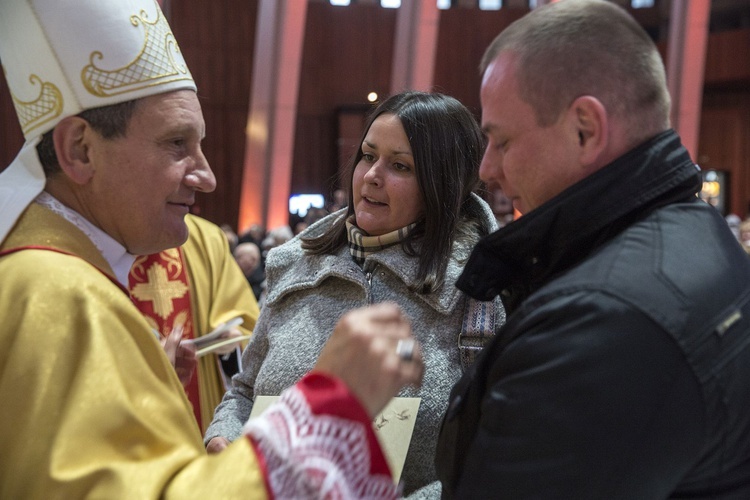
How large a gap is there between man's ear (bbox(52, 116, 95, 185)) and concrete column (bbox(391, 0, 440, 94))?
11.7 metres

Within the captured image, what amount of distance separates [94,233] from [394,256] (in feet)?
2.83

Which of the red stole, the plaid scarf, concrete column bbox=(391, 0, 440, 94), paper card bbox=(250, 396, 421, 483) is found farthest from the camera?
concrete column bbox=(391, 0, 440, 94)

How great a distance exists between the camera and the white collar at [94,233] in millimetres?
1467

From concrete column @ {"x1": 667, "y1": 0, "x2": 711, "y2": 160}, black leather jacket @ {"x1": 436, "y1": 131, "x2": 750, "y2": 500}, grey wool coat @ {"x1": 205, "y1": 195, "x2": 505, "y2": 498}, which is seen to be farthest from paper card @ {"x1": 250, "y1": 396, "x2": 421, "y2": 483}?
concrete column @ {"x1": 667, "y1": 0, "x2": 711, "y2": 160}

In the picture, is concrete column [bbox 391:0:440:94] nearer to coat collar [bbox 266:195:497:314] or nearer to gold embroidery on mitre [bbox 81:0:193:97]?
coat collar [bbox 266:195:497:314]

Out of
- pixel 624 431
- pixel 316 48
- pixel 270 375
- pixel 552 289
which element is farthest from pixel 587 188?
pixel 316 48

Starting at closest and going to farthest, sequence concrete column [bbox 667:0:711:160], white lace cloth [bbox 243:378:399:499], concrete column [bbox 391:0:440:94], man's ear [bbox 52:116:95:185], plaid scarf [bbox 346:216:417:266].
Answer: white lace cloth [bbox 243:378:399:499] < man's ear [bbox 52:116:95:185] < plaid scarf [bbox 346:216:417:266] < concrete column [bbox 391:0:440:94] < concrete column [bbox 667:0:711:160]

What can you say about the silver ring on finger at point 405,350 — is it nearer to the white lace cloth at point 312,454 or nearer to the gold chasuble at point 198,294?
the white lace cloth at point 312,454

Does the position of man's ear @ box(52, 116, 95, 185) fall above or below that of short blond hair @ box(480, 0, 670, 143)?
below

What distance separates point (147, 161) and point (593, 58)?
0.81 metres

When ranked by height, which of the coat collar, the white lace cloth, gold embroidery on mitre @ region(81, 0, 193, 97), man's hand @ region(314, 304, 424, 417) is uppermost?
gold embroidery on mitre @ region(81, 0, 193, 97)

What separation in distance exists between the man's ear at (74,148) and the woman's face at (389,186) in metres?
0.88

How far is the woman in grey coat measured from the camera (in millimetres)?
2045

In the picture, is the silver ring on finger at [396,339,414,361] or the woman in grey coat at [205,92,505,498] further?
the woman in grey coat at [205,92,505,498]
